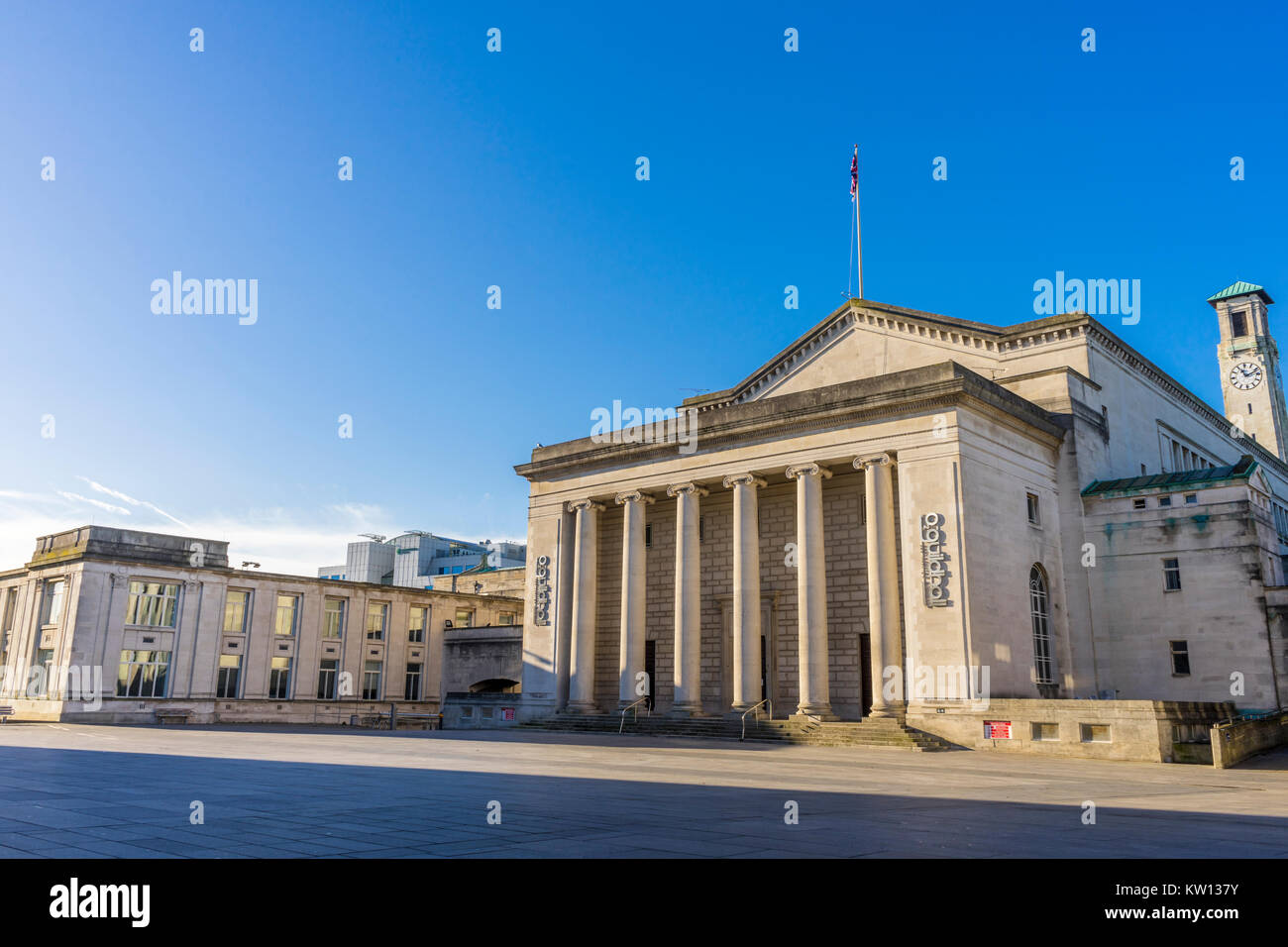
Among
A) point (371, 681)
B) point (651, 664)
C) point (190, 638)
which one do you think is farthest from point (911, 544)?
point (371, 681)

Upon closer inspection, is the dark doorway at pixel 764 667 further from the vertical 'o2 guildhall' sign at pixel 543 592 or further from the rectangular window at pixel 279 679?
the rectangular window at pixel 279 679

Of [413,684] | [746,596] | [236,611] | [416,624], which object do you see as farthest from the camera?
[416,624]

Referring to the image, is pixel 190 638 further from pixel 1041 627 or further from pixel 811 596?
pixel 1041 627

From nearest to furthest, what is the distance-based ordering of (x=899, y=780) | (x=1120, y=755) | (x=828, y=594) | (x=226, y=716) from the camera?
(x=899, y=780) → (x=1120, y=755) → (x=828, y=594) → (x=226, y=716)

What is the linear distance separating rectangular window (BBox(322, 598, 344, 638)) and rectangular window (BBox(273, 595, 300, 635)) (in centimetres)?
175

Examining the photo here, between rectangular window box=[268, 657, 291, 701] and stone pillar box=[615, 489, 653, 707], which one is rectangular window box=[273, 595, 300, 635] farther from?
stone pillar box=[615, 489, 653, 707]

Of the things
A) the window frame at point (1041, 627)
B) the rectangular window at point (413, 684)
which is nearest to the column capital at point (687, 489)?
the window frame at point (1041, 627)

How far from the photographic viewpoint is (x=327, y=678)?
5988 cm

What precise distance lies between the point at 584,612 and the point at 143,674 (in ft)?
85.9
